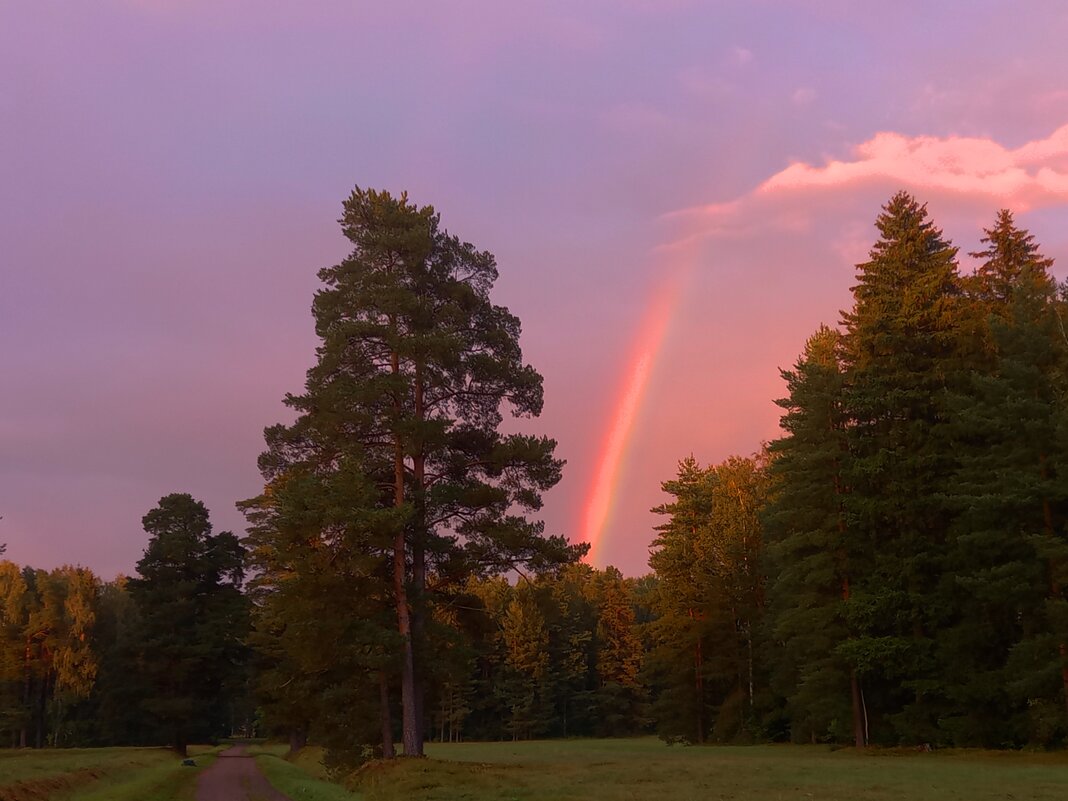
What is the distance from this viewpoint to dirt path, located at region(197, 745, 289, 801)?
86.3 feet

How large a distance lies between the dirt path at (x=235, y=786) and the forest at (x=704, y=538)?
2788 mm

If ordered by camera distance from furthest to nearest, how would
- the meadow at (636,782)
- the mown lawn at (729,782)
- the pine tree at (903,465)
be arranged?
the pine tree at (903,465), the meadow at (636,782), the mown lawn at (729,782)

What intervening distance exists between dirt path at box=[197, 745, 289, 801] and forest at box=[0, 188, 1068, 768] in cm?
279

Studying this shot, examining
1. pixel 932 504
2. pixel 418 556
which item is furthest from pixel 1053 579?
pixel 418 556

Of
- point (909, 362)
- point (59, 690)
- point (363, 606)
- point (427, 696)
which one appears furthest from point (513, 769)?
point (59, 690)

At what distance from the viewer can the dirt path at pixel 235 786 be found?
26.3 metres

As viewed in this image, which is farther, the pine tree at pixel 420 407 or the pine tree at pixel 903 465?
the pine tree at pixel 903 465

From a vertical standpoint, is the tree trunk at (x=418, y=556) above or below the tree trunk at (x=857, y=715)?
above

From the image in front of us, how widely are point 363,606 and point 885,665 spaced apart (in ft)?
89.7

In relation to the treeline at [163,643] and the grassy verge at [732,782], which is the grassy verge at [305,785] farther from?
the treeline at [163,643]

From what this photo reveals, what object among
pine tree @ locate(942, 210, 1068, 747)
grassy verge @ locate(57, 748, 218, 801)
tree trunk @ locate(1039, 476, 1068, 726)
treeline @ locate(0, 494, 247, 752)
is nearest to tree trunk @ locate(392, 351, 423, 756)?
grassy verge @ locate(57, 748, 218, 801)

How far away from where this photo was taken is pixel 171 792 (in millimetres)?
29281

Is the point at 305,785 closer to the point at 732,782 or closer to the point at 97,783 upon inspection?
the point at 97,783

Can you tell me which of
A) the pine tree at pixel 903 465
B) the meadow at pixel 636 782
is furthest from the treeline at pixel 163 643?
the pine tree at pixel 903 465
